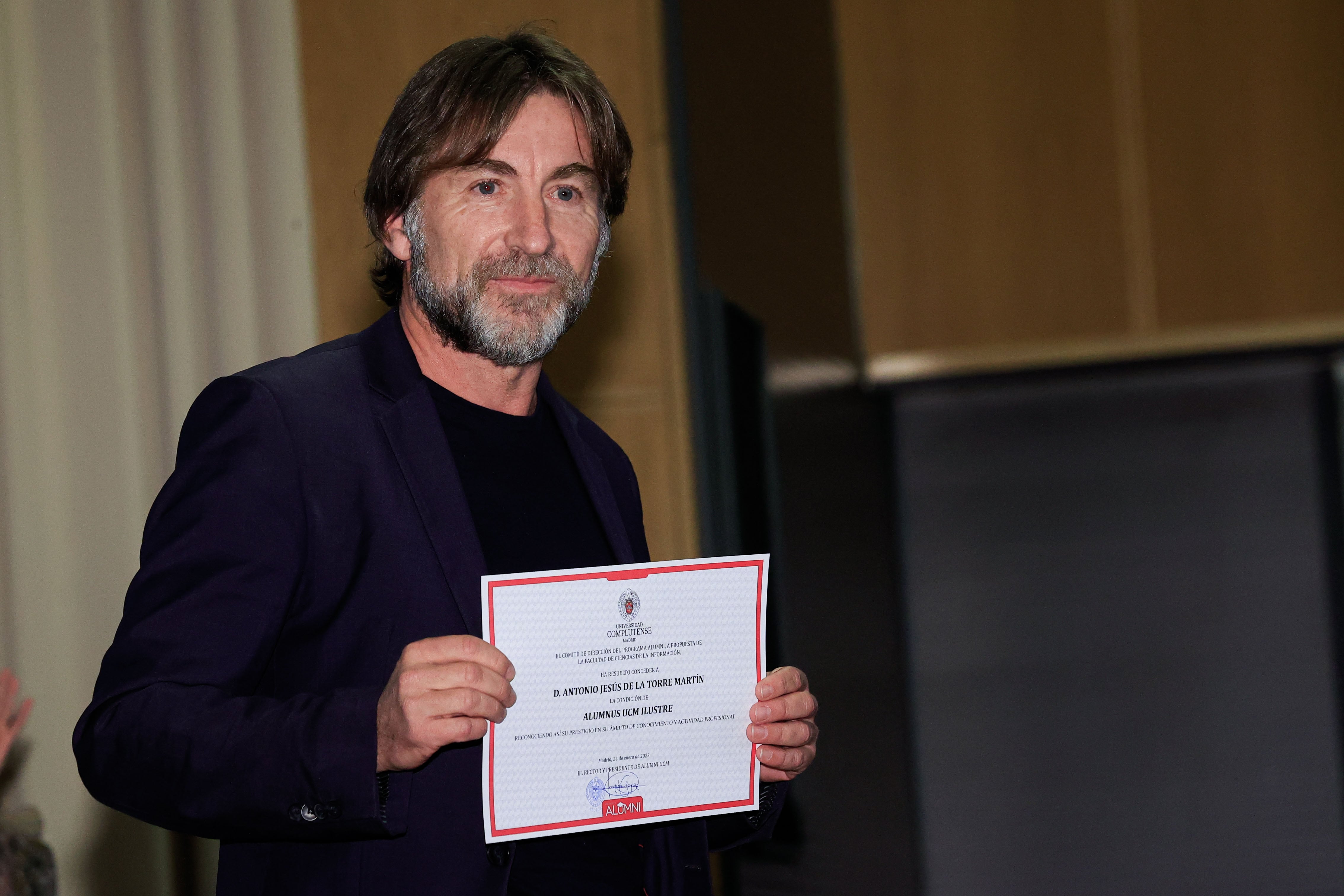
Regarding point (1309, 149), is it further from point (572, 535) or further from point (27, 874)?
point (27, 874)

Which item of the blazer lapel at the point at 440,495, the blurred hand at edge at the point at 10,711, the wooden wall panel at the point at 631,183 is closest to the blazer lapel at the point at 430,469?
the blazer lapel at the point at 440,495

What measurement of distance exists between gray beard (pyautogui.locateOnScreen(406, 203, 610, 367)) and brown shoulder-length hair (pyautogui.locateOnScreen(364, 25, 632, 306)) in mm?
75

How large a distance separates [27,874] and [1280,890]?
408cm

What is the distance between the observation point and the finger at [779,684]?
1574mm

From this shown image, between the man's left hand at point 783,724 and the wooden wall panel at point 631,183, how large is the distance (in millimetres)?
1783

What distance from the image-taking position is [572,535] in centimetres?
176

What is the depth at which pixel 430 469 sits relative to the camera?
1.57 m

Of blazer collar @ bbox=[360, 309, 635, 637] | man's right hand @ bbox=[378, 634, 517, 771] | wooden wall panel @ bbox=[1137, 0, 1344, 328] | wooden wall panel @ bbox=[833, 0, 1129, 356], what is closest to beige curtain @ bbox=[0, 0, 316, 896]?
blazer collar @ bbox=[360, 309, 635, 637]

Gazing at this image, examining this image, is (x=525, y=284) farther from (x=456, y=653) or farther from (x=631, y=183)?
(x=631, y=183)

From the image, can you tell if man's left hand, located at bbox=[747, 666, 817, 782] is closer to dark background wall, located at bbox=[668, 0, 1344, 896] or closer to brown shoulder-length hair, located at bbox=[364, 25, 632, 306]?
brown shoulder-length hair, located at bbox=[364, 25, 632, 306]

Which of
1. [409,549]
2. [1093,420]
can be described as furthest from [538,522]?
[1093,420]

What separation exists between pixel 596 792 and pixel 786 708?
294 mm

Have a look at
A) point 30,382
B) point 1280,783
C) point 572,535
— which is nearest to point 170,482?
point 572,535

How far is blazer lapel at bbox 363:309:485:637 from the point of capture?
59.0 inches
